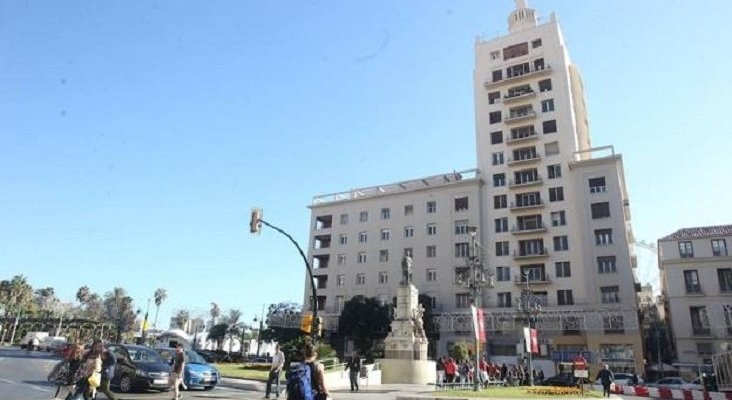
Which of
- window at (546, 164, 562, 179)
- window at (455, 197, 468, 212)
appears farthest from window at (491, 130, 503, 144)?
window at (455, 197, 468, 212)

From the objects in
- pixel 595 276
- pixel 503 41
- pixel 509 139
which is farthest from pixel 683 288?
pixel 503 41

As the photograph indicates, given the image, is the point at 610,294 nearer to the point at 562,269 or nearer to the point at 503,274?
the point at 562,269

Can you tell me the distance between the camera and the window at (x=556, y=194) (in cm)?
5047

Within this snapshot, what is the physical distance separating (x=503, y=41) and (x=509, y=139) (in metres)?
13.2

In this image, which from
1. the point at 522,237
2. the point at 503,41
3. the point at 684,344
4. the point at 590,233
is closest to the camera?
the point at 684,344

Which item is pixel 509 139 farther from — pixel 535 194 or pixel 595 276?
pixel 595 276

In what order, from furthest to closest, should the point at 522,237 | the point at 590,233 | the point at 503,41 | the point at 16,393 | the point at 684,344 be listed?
the point at 503,41
the point at 522,237
the point at 590,233
the point at 684,344
the point at 16,393

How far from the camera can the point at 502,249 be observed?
51.7 metres

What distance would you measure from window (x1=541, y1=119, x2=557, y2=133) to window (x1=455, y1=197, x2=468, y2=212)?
11.0m

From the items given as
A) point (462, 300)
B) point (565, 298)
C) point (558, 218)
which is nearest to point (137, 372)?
point (462, 300)

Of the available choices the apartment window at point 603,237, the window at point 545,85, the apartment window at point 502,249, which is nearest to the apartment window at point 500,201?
the apartment window at point 502,249

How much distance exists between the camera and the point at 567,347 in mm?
45000

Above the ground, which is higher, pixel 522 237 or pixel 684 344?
pixel 522 237

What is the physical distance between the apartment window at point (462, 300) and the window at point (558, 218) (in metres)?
11.2
